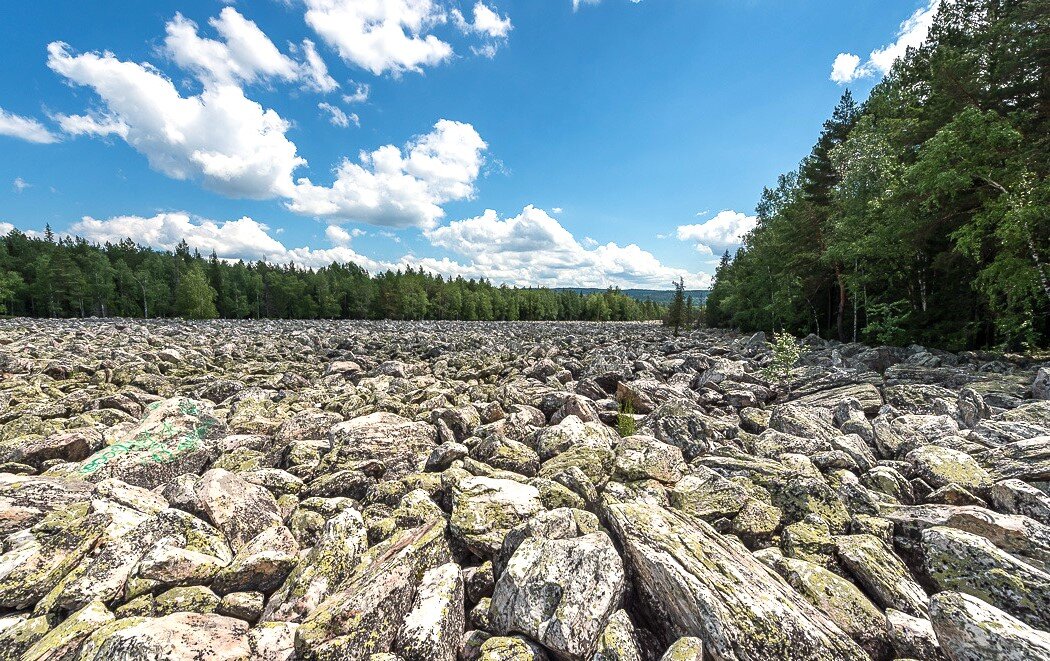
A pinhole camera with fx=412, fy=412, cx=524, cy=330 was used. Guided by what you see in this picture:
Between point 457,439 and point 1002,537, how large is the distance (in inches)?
282

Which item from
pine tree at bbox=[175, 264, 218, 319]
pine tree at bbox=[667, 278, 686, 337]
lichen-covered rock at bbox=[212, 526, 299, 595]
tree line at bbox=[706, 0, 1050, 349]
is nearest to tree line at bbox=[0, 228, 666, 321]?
pine tree at bbox=[175, 264, 218, 319]

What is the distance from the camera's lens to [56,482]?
5.44 m

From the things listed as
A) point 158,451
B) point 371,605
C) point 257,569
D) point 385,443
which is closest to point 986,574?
point 371,605

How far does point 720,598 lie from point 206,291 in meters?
111

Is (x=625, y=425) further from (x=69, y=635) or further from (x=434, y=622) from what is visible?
(x=69, y=635)

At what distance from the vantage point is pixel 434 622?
3.29 metres

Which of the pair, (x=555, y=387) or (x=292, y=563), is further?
(x=555, y=387)

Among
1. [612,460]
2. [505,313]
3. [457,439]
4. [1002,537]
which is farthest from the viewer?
[505,313]

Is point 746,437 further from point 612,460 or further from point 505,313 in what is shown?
point 505,313

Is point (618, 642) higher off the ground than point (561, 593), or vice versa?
point (561, 593)

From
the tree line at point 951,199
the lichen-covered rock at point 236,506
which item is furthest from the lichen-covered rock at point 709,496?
the tree line at point 951,199

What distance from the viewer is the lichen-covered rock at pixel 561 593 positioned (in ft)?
10.4

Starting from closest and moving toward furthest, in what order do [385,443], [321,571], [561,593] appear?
1. [561,593]
2. [321,571]
3. [385,443]

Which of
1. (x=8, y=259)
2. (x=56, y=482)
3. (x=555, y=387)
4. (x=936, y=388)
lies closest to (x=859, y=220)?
(x=936, y=388)
